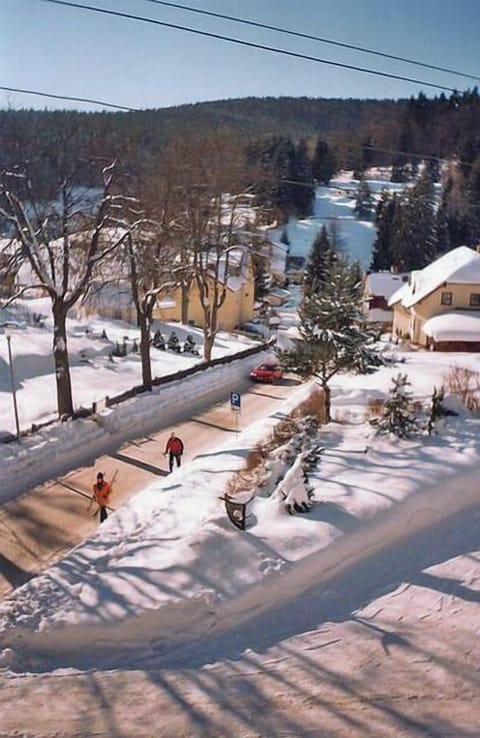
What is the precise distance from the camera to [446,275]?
3416cm

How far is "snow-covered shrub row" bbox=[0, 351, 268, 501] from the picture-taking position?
13.8 meters

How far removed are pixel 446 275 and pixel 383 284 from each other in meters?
16.7

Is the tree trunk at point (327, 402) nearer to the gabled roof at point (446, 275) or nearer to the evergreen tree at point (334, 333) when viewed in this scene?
the evergreen tree at point (334, 333)

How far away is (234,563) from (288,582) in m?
0.85

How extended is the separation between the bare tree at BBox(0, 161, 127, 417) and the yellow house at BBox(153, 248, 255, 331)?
2368 cm

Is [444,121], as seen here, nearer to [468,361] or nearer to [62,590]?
[468,361]

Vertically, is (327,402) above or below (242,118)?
below

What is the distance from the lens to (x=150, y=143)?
87.5ft

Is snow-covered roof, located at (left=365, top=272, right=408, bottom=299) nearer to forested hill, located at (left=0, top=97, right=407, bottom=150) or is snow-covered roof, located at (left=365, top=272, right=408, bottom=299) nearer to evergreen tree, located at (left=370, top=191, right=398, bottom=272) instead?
forested hill, located at (left=0, top=97, right=407, bottom=150)

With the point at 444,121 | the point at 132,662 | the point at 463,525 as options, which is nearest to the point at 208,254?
the point at 463,525

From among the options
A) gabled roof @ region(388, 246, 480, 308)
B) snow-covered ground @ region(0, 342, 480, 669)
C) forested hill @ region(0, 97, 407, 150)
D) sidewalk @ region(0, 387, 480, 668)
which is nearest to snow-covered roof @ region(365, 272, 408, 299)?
gabled roof @ region(388, 246, 480, 308)

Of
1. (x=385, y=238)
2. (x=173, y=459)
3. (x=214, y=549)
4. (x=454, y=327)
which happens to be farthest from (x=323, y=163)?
(x=214, y=549)

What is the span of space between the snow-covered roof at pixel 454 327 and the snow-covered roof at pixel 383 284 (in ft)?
54.3

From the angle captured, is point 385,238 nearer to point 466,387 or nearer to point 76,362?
point 76,362
